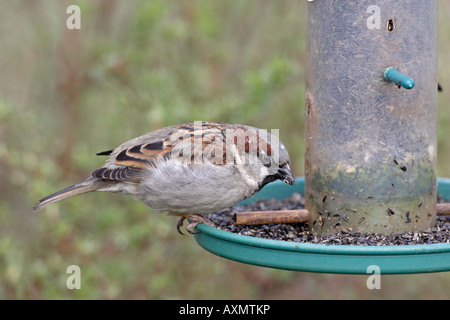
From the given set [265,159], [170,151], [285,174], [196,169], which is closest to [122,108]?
[170,151]

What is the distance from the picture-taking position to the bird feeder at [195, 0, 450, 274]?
4.29m

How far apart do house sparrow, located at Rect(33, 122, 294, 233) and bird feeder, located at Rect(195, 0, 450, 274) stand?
0.32m

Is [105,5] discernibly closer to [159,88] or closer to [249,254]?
[159,88]

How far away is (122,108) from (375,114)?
3.91 meters

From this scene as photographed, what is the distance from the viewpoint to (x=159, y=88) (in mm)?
6805

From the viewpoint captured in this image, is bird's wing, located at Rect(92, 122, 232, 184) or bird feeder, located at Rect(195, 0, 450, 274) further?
bird's wing, located at Rect(92, 122, 232, 184)

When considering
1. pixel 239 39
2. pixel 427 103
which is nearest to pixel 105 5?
pixel 239 39

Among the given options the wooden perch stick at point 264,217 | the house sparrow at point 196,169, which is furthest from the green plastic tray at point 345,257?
the house sparrow at point 196,169

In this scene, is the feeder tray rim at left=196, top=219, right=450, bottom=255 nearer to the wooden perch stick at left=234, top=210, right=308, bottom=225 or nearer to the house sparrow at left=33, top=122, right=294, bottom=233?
the wooden perch stick at left=234, top=210, right=308, bottom=225

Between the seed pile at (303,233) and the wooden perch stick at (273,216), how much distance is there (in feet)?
0.37

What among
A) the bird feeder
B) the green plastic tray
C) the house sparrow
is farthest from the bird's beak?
the green plastic tray

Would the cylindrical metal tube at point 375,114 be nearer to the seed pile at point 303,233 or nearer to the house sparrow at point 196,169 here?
the seed pile at point 303,233

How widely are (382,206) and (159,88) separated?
3.14 meters
